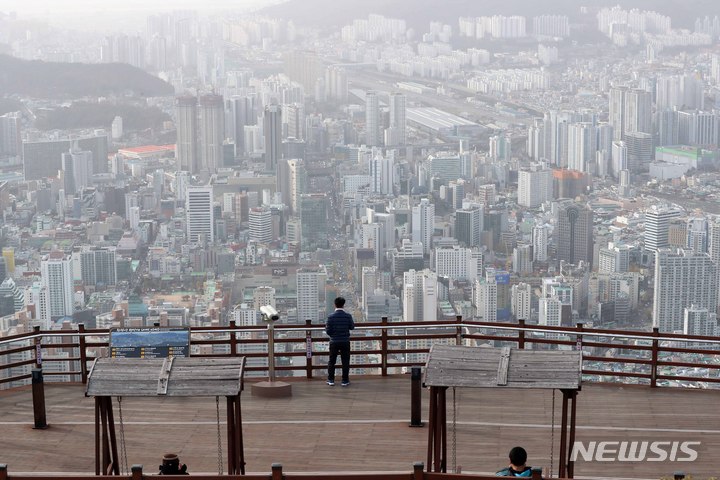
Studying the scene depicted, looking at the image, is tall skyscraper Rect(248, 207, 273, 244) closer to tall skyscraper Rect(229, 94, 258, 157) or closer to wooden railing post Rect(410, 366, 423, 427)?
tall skyscraper Rect(229, 94, 258, 157)

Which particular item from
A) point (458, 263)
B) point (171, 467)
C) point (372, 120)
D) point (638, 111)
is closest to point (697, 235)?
point (458, 263)

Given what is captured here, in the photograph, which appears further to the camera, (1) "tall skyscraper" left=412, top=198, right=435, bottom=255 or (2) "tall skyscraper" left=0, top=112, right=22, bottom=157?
(2) "tall skyscraper" left=0, top=112, right=22, bottom=157

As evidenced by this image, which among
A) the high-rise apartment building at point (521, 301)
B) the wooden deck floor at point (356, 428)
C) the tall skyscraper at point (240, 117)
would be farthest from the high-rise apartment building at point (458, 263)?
the wooden deck floor at point (356, 428)

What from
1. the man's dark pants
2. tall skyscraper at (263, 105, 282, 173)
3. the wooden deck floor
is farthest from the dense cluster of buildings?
the wooden deck floor

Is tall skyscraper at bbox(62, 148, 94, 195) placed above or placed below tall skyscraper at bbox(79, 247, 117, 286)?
above

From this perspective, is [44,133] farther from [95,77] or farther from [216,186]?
[216,186]

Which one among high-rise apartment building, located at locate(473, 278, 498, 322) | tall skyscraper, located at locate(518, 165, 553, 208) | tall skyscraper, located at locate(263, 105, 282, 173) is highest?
tall skyscraper, located at locate(263, 105, 282, 173)

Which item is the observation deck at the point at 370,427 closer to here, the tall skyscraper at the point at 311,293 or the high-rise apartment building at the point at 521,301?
the tall skyscraper at the point at 311,293

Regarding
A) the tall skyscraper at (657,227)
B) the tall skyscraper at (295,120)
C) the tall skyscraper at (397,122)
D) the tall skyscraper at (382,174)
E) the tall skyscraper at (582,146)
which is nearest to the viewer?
the tall skyscraper at (657,227)
